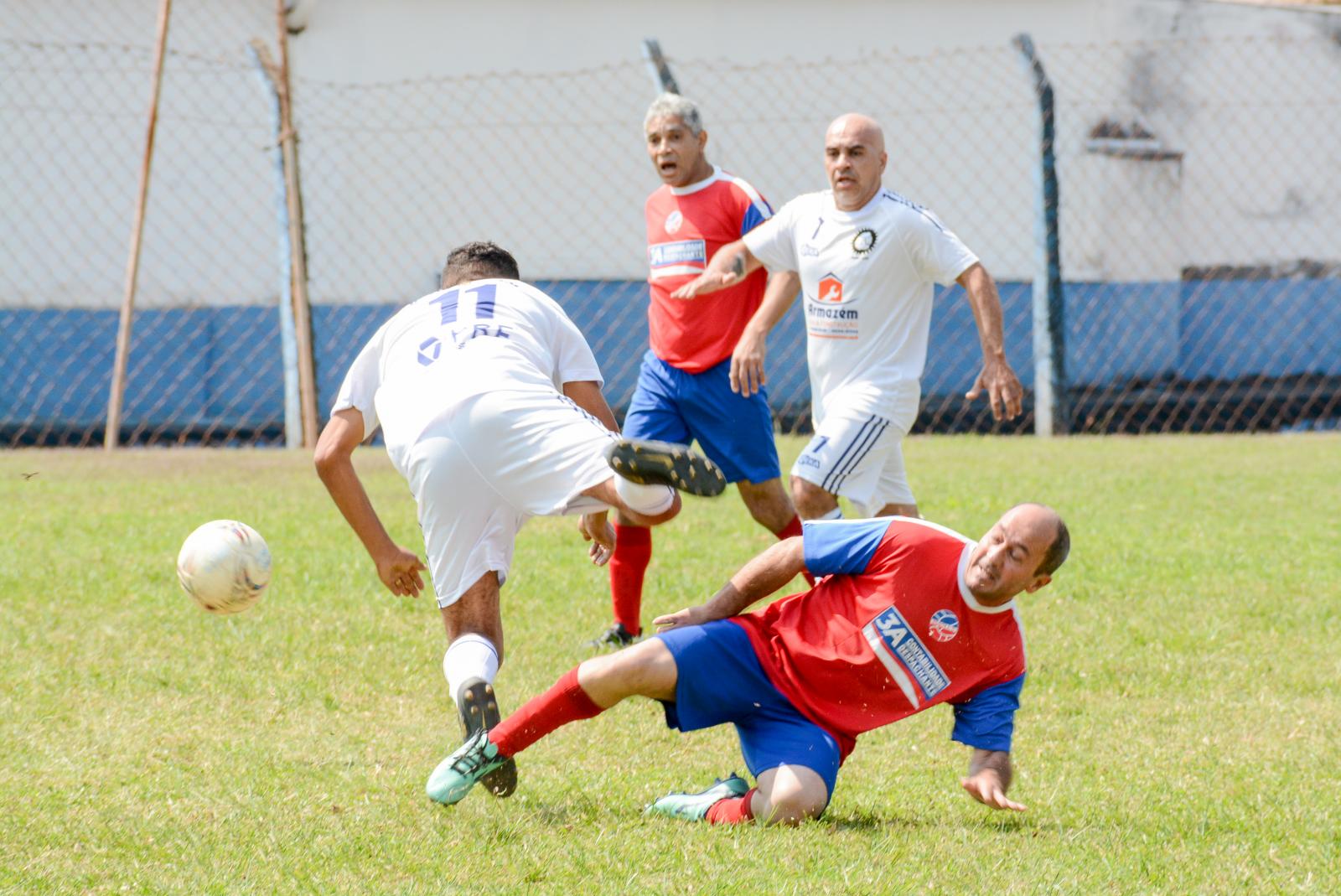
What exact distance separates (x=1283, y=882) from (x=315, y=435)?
30.9 ft

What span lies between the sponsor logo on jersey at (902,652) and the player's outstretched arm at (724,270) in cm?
241

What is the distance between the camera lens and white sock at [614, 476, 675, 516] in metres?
4.07

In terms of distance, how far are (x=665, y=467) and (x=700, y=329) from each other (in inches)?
119

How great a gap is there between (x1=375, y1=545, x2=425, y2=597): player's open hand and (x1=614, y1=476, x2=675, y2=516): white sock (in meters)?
0.76

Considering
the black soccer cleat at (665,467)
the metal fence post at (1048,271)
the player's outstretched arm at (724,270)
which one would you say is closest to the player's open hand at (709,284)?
the player's outstretched arm at (724,270)

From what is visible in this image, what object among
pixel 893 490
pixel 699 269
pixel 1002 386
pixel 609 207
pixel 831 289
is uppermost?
pixel 609 207

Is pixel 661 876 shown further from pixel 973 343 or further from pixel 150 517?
pixel 973 343

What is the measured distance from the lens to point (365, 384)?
4.61 meters

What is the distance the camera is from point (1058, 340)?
12.8 m

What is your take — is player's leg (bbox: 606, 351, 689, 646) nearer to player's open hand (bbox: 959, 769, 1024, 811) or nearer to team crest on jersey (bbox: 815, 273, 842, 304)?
team crest on jersey (bbox: 815, 273, 842, 304)

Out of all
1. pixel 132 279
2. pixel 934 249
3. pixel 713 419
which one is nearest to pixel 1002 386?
pixel 934 249

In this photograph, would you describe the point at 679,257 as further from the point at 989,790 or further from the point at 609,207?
the point at 609,207

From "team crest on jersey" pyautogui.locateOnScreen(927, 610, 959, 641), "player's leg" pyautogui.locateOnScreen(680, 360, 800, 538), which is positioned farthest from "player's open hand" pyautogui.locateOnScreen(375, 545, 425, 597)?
"player's leg" pyautogui.locateOnScreen(680, 360, 800, 538)

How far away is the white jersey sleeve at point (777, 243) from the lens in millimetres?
6570
